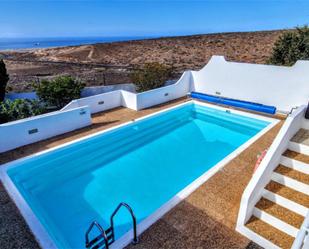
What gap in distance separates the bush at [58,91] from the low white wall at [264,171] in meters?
8.91

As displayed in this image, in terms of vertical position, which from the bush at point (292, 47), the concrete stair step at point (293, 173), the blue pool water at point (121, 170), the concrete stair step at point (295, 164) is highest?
the bush at point (292, 47)

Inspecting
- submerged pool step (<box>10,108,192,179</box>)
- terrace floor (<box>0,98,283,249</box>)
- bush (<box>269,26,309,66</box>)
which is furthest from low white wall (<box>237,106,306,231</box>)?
bush (<box>269,26,309,66</box>)

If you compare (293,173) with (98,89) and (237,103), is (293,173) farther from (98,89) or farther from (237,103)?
(98,89)

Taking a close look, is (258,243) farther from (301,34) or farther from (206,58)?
(206,58)

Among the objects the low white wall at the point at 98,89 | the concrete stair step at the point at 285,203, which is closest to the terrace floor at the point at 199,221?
the concrete stair step at the point at 285,203

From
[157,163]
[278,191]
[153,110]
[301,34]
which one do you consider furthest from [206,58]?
[278,191]


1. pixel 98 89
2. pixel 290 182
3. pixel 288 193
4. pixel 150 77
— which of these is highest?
pixel 150 77

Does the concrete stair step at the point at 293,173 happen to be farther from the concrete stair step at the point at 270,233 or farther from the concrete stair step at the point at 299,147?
the concrete stair step at the point at 270,233

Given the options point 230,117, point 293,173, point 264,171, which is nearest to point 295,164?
point 293,173

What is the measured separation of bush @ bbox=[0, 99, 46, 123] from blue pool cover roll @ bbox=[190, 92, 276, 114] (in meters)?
7.87

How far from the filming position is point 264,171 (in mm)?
4109

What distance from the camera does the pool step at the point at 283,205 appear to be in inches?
147

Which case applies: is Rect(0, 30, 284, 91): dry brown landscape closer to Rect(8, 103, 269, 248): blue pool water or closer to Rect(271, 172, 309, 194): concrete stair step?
Rect(8, 103, 269, 248): blue pool water

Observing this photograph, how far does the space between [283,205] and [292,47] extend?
10703mm
